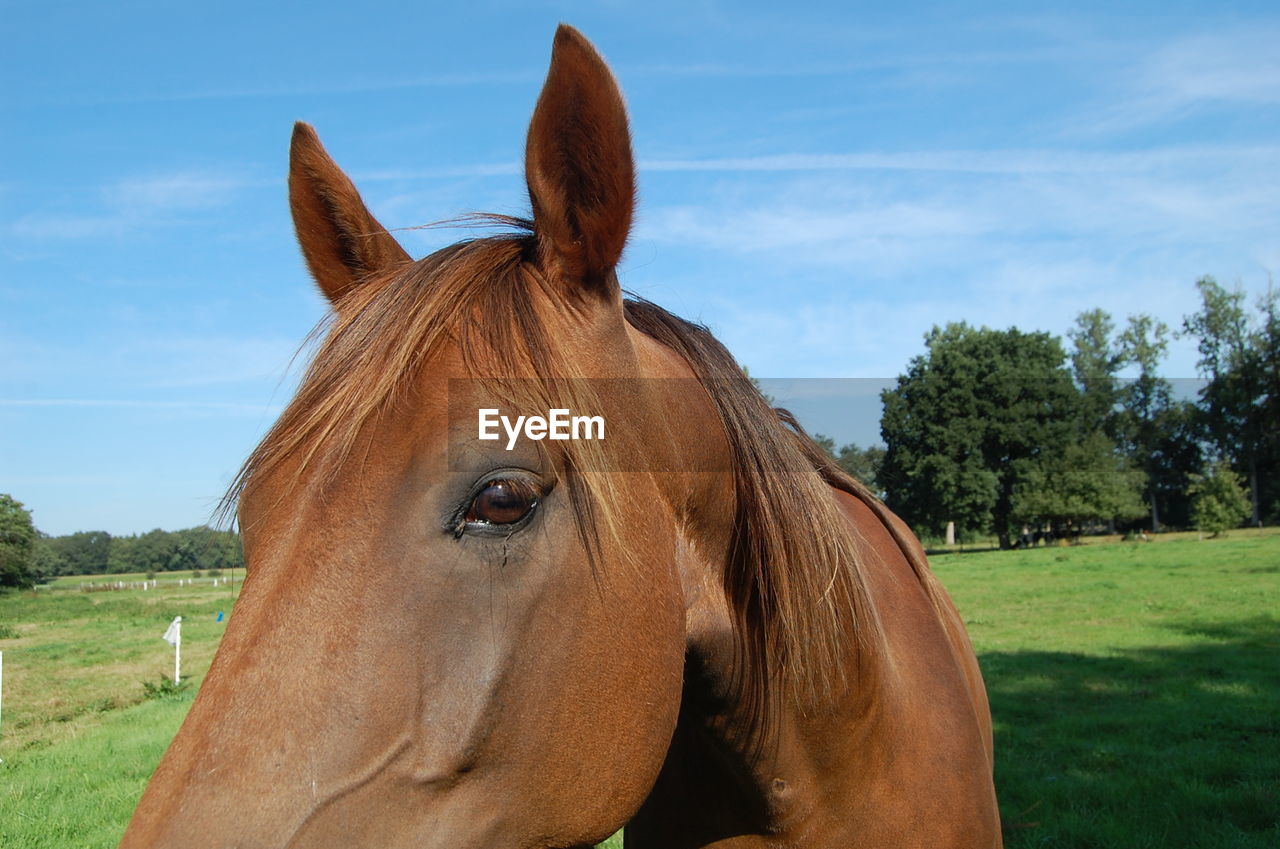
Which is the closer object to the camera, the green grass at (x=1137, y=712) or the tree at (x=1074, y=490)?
the green grass at (x=1137, y=712)

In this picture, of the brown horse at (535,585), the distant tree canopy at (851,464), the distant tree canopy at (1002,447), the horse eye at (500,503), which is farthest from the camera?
the distant tree canopy at (1002,447)

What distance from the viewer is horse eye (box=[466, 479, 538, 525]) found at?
132 cm

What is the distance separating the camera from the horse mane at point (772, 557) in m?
1.80

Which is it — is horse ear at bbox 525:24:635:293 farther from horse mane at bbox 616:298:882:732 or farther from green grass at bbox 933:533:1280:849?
green grass at bbox 933:533:1280:849

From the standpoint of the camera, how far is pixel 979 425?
45.8 meters

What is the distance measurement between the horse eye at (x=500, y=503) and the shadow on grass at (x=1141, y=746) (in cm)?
362

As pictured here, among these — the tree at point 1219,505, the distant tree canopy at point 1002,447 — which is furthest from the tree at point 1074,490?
the tree at point 1219,505

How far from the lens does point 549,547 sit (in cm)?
136

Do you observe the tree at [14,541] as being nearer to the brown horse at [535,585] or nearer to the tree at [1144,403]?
the brown horse at [535,585]

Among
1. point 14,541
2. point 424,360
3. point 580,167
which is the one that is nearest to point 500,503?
point 424,360

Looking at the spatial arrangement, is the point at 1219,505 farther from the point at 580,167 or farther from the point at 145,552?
the point at 580,167

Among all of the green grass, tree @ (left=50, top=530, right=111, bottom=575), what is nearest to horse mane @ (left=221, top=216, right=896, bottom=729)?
the green grass

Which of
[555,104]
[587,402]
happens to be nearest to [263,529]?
[587,402]

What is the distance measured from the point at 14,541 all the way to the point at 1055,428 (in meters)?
48.4
